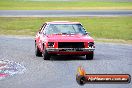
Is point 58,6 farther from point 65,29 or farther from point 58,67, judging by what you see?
point 58,67

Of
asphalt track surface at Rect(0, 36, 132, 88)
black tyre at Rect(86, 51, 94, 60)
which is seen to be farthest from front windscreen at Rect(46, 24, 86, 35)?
black tyre at Rect(86, 51, 94, 60)

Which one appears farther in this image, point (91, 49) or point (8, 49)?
point (8, 49)

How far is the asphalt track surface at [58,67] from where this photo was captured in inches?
440

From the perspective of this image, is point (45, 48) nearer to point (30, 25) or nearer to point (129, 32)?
point (129, 32)

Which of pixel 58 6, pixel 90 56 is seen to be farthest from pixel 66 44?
pixel 58 6

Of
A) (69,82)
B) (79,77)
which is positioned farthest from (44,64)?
(79,77)

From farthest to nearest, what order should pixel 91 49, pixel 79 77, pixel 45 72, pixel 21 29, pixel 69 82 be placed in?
pixel 21 29 < pixel 91 49 < pixel 45 72 < pixel 69 82 < pixel 79 77

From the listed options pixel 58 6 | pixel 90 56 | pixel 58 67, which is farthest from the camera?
pixel 58 6

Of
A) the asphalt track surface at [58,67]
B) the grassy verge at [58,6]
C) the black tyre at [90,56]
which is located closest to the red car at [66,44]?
the black tyre at [90,56]

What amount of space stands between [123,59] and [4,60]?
3.87 m

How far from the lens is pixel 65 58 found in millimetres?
18328

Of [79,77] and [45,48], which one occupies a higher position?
[79,77]

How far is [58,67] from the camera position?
15273mm

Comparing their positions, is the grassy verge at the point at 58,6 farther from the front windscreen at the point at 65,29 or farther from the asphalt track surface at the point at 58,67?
the front windscreen at the point at 65,29
